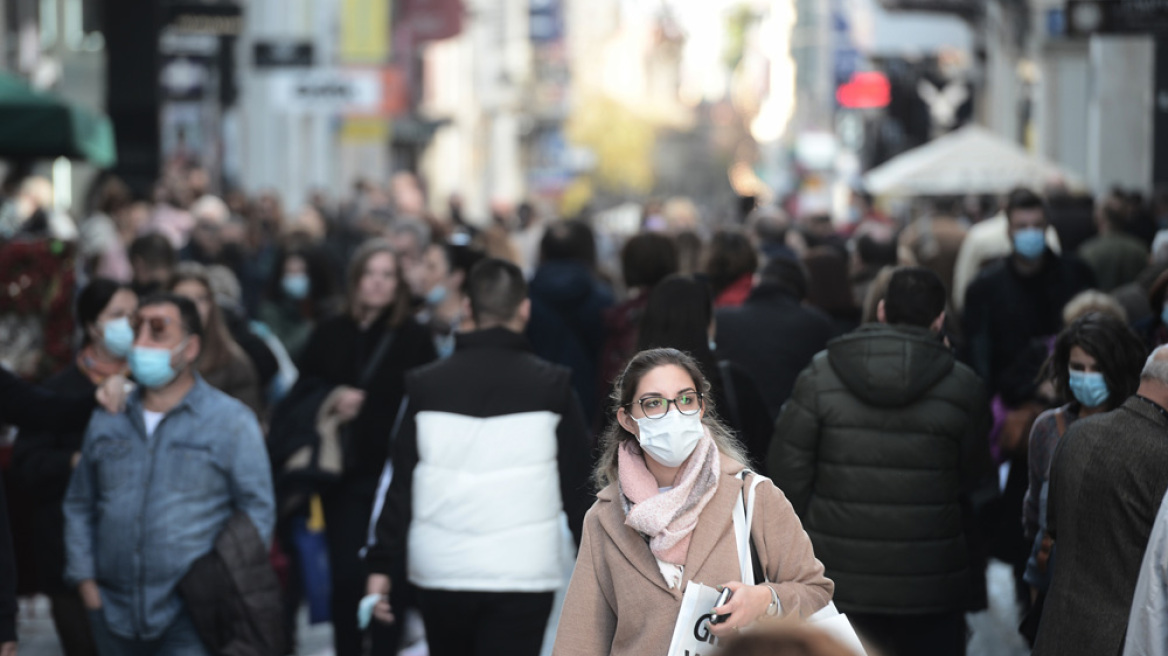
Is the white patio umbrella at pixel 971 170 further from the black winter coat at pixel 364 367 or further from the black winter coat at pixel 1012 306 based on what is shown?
the black winter coat at pixel 364 367

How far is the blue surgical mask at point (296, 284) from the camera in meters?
10.1

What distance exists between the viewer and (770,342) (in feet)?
24.8

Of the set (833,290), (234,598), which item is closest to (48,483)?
(234,598)

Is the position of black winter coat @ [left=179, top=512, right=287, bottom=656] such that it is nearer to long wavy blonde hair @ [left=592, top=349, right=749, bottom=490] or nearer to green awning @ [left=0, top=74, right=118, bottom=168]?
long wavy blonde hair @ [left=592, top=349, right=749, bottom=490]

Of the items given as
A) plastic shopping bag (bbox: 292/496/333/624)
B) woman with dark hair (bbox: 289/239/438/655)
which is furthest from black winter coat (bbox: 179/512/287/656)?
plastic shopping bag (bbox: 292/496/333/624)

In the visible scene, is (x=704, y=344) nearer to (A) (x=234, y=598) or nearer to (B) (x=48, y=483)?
(A) (x=234, y=598)

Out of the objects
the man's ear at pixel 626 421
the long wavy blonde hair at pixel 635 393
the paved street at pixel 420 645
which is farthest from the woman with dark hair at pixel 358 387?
the man's ear at pixel 626 421

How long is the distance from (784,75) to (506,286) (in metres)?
152

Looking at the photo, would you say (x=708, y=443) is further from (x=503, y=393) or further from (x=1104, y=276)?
(x=1104, y=276)

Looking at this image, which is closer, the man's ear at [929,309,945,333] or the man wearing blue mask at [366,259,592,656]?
the man wearing blue mask at [366,259,592,656]

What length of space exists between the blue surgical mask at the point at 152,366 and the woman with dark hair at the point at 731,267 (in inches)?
121

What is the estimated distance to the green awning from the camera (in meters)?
11.9

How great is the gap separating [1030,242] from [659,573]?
18.4ft

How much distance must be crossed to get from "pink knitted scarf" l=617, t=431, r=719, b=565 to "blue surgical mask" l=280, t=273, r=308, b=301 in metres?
6.12
